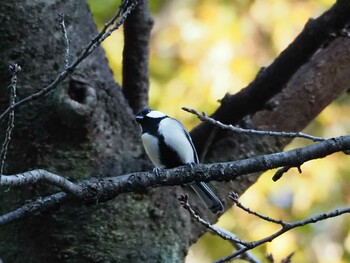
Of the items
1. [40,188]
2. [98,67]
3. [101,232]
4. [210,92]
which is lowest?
[101,232]

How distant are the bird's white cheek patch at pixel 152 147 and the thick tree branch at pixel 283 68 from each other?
0.21 metres

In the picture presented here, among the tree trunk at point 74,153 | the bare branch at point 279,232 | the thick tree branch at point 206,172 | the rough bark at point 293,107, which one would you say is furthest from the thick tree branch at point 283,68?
the bare branch at point 279,232

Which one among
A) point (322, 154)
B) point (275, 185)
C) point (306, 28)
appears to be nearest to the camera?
point (322, 154)

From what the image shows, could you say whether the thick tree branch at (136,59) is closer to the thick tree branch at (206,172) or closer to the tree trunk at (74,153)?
the tree trunk at (74,153)

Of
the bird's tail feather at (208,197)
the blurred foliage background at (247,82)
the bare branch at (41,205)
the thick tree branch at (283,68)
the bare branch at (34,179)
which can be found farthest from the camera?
the blurred foliage background at (247,82)

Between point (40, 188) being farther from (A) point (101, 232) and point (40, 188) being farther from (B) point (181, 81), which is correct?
(B) point (181, 81)

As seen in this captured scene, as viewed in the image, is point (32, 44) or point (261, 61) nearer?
point (32, 44)

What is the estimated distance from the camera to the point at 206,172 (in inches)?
78.4

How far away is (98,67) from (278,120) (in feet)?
2.27

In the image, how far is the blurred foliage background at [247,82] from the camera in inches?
184

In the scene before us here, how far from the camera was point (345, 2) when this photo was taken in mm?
2395

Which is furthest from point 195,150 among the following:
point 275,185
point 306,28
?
point 275,185

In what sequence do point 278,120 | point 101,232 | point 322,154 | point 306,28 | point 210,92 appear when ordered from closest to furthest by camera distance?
point 322,154 < point 101,232 < point 306,28 < point 278,120 < point 210,92

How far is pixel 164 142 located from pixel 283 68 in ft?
1.92
